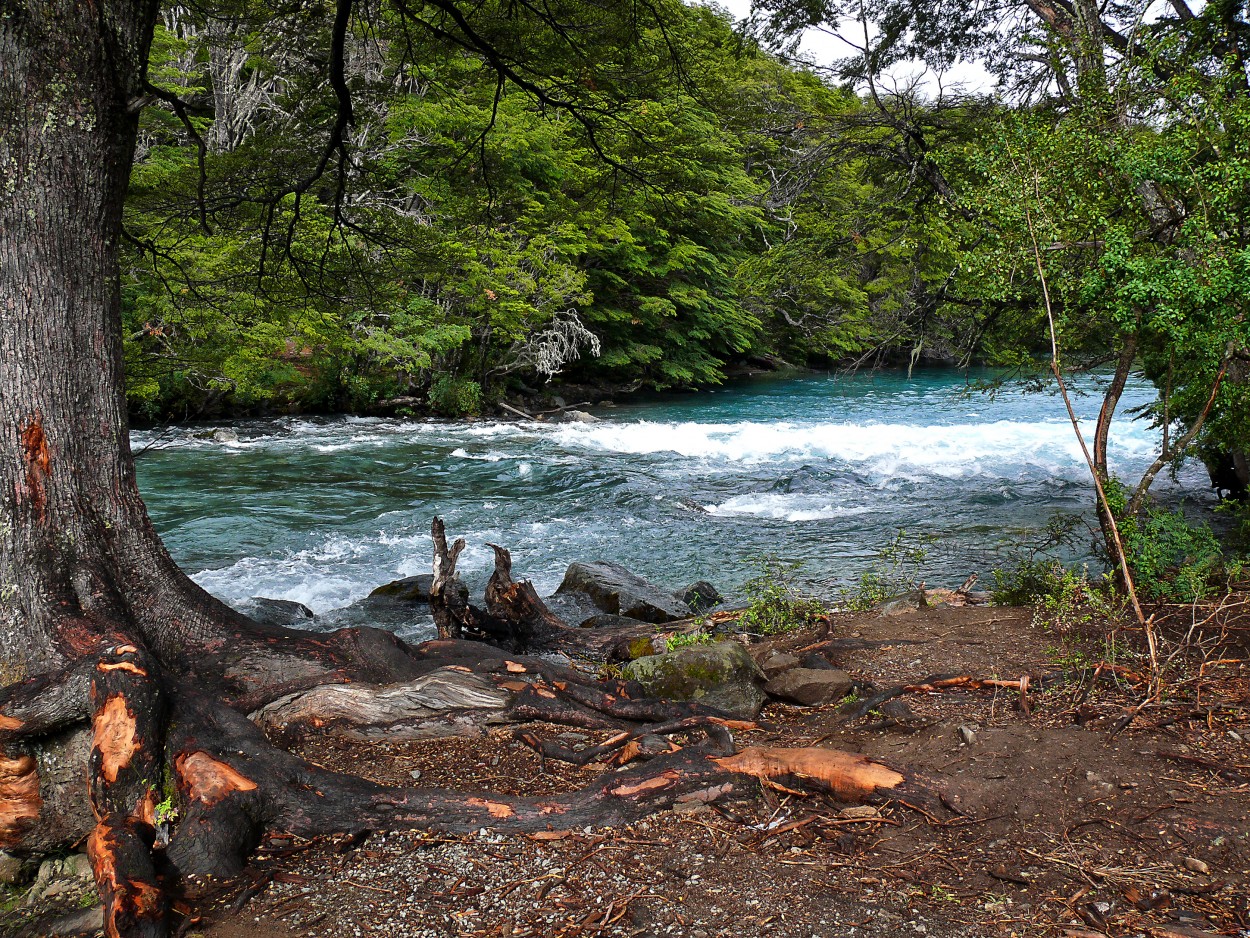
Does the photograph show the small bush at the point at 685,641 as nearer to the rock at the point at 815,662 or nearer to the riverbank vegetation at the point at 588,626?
the riverbank vegetation at the point at 588,626

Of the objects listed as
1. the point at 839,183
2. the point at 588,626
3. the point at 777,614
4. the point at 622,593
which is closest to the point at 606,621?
the point at 588,626

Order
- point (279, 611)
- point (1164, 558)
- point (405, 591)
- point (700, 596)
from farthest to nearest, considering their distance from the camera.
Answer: point (405, 591) < point (700, 596) < point (279, 611) < point (1164, 558)

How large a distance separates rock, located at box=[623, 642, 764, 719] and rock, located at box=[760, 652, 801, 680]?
25 cm

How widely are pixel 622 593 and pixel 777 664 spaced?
3.20 meters

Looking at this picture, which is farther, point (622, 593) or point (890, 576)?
point (890, 576)

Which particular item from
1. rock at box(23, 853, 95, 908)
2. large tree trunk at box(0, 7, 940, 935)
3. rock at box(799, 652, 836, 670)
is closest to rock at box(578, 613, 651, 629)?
rock at box(799, 652, 836, 670)

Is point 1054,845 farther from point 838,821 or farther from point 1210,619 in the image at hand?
point 1210,619

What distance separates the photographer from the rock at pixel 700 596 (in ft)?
27.9

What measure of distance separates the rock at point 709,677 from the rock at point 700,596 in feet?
11.4

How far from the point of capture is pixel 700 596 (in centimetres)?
864

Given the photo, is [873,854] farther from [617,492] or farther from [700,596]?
[617,492]

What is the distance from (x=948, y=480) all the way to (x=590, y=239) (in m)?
14.5

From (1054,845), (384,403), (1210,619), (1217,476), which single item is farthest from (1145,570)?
(384,403)

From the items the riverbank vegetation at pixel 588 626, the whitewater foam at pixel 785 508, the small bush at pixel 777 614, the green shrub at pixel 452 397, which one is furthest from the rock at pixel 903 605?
the green shrub at pixel 452 397
